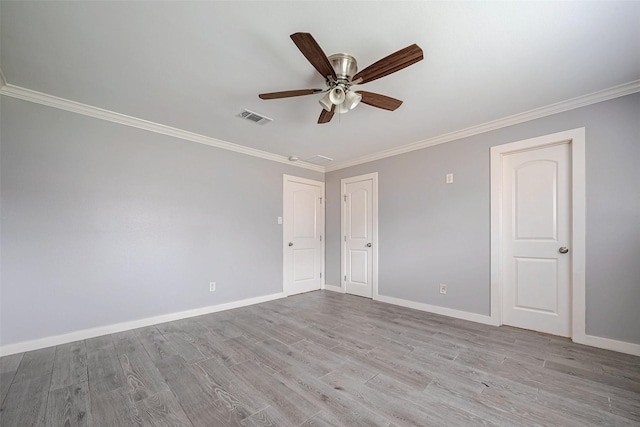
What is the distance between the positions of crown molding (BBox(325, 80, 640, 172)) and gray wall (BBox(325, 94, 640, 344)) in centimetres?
6

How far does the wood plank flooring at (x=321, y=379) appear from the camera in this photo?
5.20 feet

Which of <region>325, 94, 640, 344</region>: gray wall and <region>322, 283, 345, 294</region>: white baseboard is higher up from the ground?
<region>325, 94, 640, 344</region>: gray wall

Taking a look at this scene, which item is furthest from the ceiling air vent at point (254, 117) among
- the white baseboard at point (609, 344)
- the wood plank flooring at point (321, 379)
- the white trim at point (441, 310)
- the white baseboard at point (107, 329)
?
the white baseboard at point (609, 344)

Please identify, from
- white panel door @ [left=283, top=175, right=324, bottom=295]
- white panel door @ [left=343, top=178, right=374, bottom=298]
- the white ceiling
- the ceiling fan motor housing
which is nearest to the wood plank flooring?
white panel door @ [left=343, top=178, right=374, bottom=298]

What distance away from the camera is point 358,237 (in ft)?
15.2

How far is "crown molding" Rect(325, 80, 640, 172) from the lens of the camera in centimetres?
239

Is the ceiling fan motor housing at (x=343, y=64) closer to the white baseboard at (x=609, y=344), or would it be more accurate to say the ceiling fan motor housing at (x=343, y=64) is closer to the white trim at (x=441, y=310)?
the white trim at (x=441, y=310)

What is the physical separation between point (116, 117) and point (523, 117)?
15.3 feet

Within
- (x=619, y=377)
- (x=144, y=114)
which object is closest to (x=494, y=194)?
(x=619, y=377)

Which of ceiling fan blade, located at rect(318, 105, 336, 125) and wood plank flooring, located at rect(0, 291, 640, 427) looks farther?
Result: ceiling fan blade, located at rect(318, 105, 336, 125)

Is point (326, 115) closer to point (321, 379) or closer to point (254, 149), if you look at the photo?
point (254, 149)

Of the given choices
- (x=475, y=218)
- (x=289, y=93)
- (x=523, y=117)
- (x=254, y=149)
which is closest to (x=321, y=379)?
(x=289, y=93)

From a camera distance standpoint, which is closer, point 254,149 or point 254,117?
point 254,117

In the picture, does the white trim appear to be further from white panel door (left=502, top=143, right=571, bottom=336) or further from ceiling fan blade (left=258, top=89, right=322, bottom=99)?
ceiling fan blade (left=258, top=89, right=322, bottom=99)
